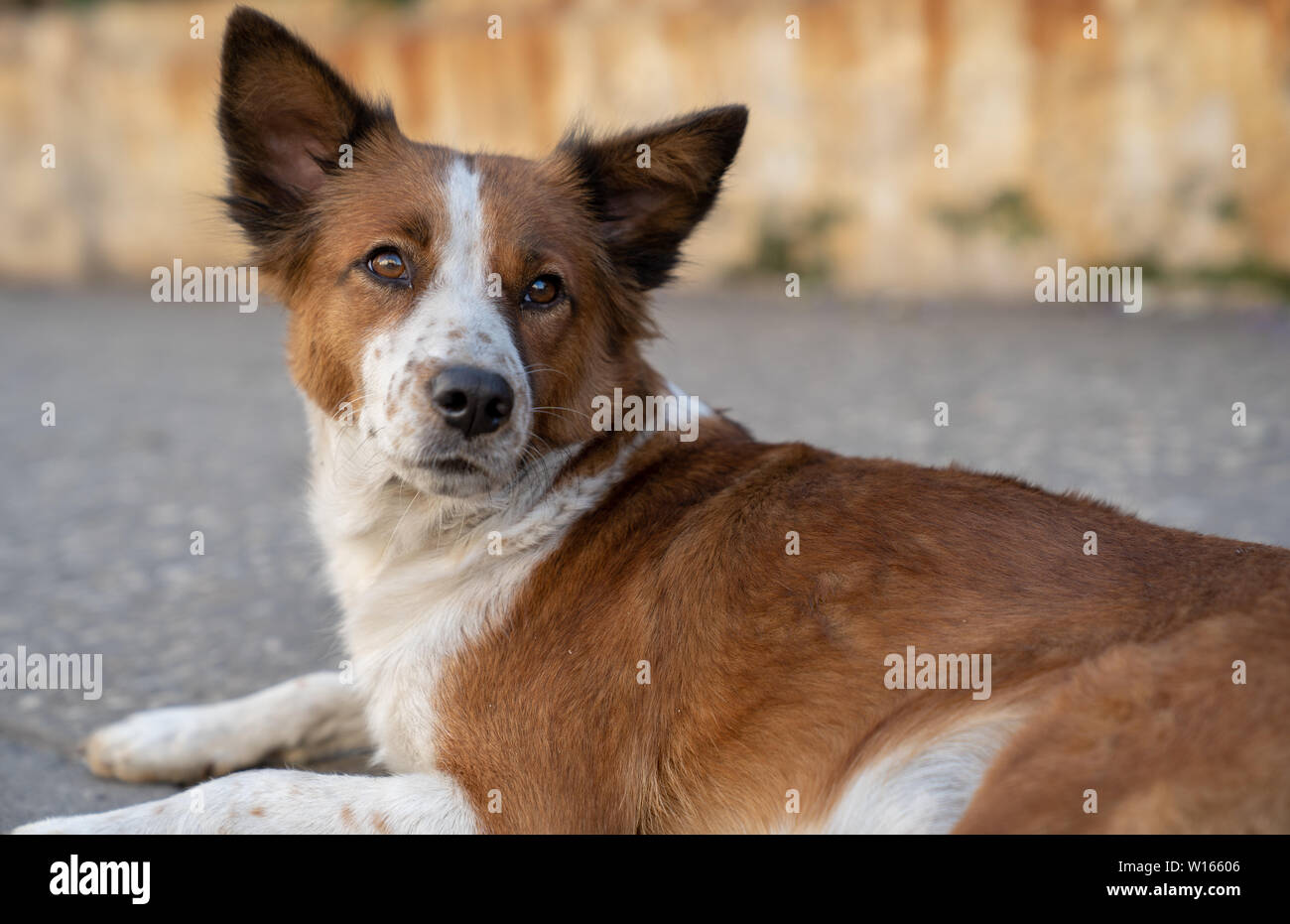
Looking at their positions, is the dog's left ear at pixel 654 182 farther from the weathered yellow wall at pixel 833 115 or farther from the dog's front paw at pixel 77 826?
the weathered yellow wall at pixel 833 115

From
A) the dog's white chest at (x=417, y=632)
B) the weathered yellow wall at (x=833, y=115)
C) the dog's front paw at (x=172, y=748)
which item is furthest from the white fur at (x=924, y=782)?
the weathered yellow wall at (x=833, y=115)

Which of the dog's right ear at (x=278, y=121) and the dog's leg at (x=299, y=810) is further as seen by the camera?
the dog's right ear at (x=278, y=121)

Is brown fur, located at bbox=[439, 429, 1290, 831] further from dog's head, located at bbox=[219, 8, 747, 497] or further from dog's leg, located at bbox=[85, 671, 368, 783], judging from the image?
dog's leg, located at bbox=[85, 671, 368, 783]

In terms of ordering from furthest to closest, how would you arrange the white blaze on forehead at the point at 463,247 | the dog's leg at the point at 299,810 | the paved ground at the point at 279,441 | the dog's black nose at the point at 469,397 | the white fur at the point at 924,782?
1. the paved ground at the point at 279,441
2. the white blaze on forehead at the point at 463,247
3. the dog's black nose at the point at 469,397
4. the dog's leg at the point at 299,810
5. the white fur at the point at 924,782

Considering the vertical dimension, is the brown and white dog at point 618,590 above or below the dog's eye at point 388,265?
below

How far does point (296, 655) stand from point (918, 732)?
2.42 metres

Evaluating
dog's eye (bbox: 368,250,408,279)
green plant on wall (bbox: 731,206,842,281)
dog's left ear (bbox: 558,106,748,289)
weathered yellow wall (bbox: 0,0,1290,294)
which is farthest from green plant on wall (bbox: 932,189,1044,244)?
dog's eye (bbox: 368,250,408,279)

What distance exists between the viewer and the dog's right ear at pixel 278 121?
10.6 ft

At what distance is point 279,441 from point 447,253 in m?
4.53

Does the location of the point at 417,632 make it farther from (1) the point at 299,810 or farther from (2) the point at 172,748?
(2) the point at 172,748

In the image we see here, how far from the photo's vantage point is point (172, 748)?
10.8 ft

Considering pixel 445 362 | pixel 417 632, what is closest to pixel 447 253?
pixel 445 362

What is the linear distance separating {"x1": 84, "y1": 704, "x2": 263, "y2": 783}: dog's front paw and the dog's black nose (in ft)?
3.92

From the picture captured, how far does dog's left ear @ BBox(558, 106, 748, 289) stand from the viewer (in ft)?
11.1
